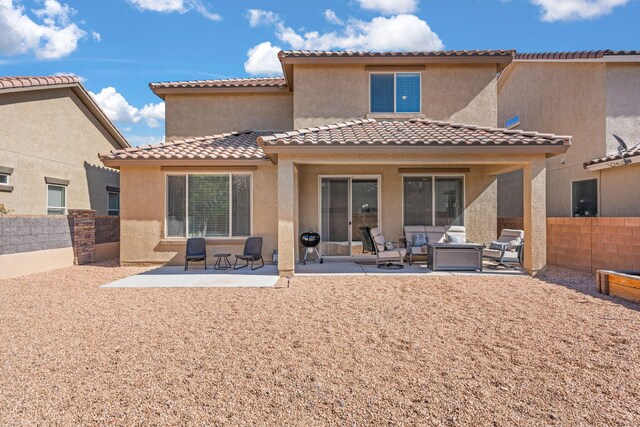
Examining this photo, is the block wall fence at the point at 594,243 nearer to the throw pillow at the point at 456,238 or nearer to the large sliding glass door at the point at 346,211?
the throw pillow at the point at 456,238

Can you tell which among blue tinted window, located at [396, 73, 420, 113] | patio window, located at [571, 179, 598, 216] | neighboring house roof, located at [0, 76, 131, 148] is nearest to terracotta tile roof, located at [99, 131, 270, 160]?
neighboring house roof, located at [0, 76, 131, 148]

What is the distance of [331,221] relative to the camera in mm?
12625

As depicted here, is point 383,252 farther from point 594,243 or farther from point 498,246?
point 594,243

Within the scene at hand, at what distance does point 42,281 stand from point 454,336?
1024 centimetres

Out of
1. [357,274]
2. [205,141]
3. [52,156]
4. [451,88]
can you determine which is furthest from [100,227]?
[451,88]

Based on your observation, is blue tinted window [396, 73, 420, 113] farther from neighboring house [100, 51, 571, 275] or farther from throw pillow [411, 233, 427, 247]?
throw pillow [411, 233, 427, 247]

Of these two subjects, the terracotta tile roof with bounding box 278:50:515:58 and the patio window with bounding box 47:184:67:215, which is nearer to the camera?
the terracotta tile roof with bounding box 278:50:515:58

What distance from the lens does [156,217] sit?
11.5 m

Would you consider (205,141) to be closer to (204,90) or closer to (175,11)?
(204,90)

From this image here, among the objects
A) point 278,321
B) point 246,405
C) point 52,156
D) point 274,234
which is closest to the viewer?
point 246,405

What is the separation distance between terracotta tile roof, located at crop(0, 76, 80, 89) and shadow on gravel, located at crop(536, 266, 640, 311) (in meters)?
17.8

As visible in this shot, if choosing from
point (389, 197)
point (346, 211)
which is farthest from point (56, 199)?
point (389, 197)

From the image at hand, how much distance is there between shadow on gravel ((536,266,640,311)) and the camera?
23.2 ft

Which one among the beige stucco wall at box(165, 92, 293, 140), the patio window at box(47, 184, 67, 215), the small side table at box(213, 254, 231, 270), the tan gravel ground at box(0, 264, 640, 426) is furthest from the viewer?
the beige stucco wall at box(165, 92, 293, 140)
